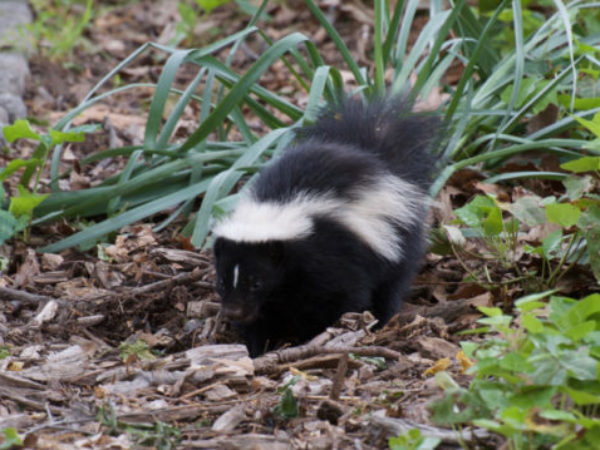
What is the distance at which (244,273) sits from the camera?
15.4ft

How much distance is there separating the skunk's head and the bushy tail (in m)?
0.83

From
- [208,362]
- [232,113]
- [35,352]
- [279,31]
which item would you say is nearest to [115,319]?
[35,352]

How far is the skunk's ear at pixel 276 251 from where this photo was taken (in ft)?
15.4

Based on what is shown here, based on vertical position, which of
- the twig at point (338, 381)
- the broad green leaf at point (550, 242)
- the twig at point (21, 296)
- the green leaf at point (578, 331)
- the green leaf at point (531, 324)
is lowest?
the twig at point (21, 296)

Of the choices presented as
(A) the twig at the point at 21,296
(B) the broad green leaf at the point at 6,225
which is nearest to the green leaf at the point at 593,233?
(A) the twig at the point at 21,296

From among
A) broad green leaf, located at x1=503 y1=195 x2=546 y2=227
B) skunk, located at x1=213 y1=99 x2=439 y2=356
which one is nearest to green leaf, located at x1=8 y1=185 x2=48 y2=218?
skunk, located at x1=213 y1=99 x2=439 y2=356

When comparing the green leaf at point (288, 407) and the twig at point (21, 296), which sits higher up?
the green leaf at point (288, 407)

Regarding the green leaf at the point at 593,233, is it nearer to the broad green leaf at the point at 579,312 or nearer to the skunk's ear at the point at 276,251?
the broad green leaf at the point at 579,312

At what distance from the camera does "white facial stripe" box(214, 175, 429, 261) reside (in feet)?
15.5

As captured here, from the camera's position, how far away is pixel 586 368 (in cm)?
301

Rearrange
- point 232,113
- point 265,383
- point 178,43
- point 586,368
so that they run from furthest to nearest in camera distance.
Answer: point 178,43 → point 232,113 → point 265,383 → point 586,368

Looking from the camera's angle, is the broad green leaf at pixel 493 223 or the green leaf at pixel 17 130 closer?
the broad green leaf at pixel 493 223

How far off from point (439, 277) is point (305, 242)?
3.70ft

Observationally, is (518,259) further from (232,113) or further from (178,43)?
(178,43)
